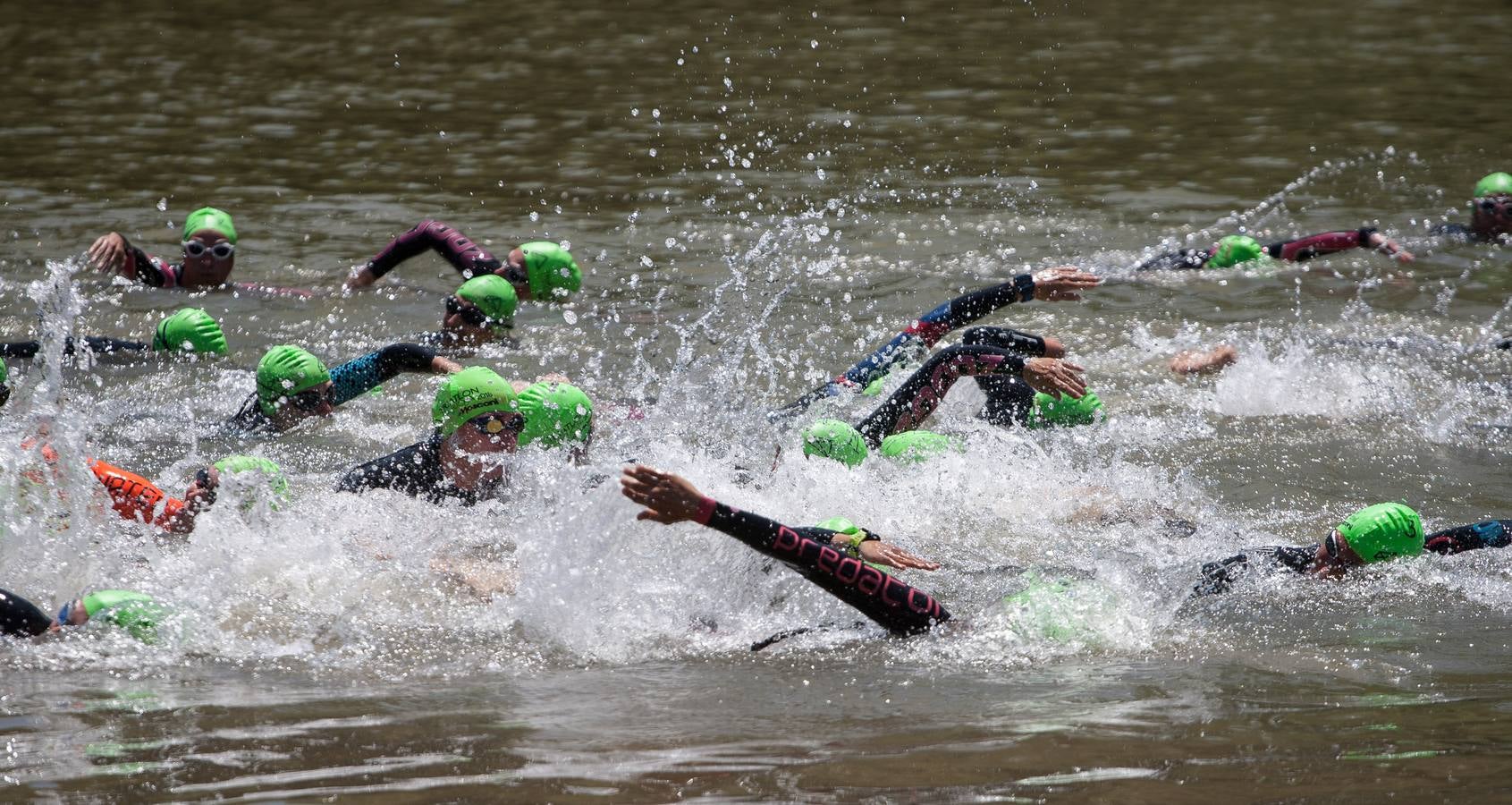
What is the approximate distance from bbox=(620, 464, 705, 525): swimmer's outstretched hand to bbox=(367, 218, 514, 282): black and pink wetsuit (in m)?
6.50

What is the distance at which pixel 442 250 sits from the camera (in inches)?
460

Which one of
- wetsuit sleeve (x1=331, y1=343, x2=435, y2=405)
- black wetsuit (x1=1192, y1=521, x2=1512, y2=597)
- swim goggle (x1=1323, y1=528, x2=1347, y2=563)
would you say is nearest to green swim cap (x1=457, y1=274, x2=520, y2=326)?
wetsuit sleeve (x1=331, y1=343, x2=435, y2=405)

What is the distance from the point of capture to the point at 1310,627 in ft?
22.8

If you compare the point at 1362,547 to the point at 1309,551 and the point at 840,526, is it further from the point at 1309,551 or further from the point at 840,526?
the point at 840,526

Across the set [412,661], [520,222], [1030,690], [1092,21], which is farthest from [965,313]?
[1092,21]

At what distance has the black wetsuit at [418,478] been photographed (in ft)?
23.6

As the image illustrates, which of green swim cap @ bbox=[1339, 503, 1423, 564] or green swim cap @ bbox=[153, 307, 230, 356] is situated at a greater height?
green swim cap @ bbox=[153, 307, 230, 356]

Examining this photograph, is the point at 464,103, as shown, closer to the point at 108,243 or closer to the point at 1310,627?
the point at 108,243

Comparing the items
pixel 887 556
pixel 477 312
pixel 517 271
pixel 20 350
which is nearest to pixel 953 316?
pixel 887 556

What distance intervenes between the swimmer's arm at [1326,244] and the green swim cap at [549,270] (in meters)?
5.70

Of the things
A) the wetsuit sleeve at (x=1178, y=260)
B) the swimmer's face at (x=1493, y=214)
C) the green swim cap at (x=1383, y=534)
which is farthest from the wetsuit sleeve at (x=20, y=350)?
the swimmer's face at (x=1493, y=214)

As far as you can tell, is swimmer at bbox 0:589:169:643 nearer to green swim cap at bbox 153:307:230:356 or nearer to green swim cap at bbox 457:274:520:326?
green swim cap at bbox 153:307:230:356

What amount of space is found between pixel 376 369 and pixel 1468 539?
18.7 ft

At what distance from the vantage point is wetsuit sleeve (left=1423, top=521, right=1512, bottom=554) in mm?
7305
